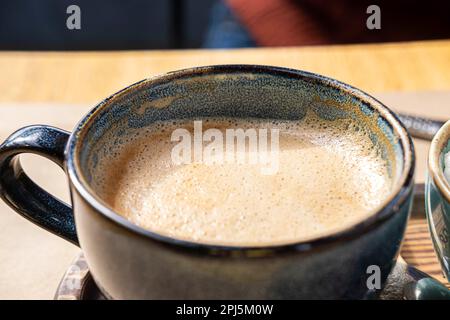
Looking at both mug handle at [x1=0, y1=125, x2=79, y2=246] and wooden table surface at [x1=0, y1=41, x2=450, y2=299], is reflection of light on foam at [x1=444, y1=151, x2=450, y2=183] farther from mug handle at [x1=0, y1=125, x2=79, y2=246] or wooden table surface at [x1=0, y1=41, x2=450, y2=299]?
mug handle at [x1=0, y1=125, x2=79, y2=246]

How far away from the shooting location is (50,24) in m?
2.05

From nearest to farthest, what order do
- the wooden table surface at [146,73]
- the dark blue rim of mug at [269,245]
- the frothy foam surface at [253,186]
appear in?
the dark blue rim of mug at [269,245]
the frothy foam surface at [253,186]
the wooden table surface at [146,73]

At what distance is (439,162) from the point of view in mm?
610

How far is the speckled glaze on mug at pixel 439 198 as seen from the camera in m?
0.59

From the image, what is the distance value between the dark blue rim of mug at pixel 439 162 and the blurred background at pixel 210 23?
821 mm

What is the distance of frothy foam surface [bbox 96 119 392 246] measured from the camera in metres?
0.52

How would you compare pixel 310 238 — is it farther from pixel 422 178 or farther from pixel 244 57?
pixel 244 57

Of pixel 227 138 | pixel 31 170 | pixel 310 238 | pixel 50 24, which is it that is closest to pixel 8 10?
pixel 50 24

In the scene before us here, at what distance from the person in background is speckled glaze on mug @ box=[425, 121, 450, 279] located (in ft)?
2.73
